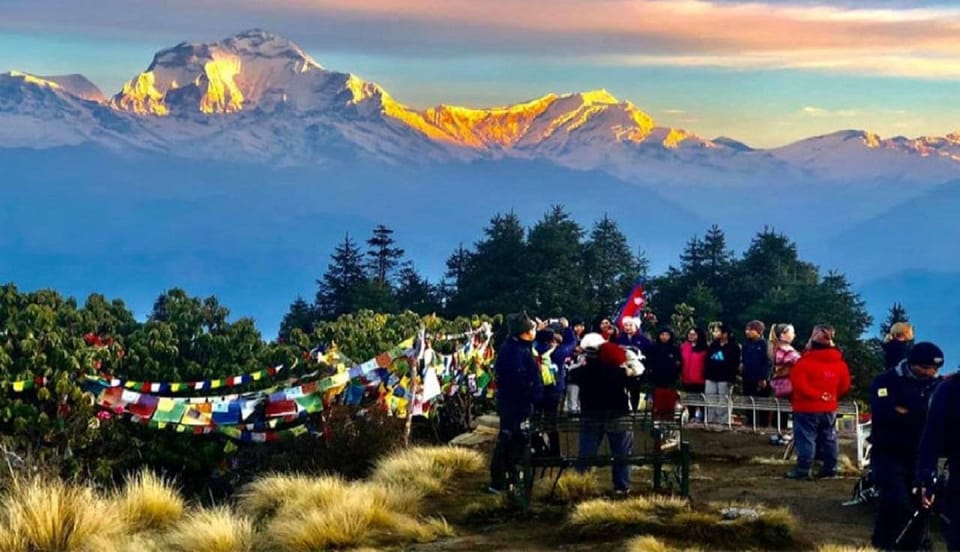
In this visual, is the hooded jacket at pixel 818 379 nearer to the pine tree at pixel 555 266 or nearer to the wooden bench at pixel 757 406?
the wooden bench at pixel 757 406

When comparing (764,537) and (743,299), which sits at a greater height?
(743,299)

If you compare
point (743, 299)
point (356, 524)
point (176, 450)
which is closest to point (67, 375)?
point (176, 450)

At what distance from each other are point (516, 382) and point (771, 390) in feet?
22.6

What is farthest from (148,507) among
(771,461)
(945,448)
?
(771,461)

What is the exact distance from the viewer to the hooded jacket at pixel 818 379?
12406 mm

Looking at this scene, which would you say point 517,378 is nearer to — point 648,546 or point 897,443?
point 648,546

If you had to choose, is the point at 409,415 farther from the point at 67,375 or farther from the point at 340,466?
the point at 67,375

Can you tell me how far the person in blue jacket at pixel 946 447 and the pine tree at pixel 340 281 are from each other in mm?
70595

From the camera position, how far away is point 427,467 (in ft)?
41.7

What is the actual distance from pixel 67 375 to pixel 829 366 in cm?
771

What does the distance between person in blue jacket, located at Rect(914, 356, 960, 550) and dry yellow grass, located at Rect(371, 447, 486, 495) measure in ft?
17.7

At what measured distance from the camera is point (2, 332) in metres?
15.4

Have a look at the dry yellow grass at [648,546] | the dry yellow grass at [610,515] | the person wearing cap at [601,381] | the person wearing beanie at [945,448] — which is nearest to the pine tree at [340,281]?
the person wearing cap at [601,381]

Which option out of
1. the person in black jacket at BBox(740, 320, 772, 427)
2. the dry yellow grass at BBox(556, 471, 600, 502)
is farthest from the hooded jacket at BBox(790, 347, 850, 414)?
the person in black jacket at BBox(740, 320, 772, 427)
